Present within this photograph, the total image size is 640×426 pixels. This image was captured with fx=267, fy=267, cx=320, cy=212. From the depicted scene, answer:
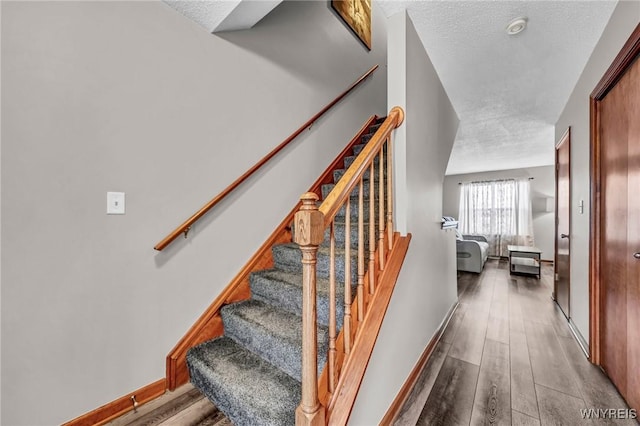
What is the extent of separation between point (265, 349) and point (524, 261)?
18.0 feet

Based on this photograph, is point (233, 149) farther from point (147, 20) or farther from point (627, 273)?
point (627, 273)

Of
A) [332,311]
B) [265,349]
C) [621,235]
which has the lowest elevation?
[265,349]

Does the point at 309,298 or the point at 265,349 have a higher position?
the point at 309,298

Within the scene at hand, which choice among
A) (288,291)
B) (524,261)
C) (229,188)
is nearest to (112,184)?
(229,188)

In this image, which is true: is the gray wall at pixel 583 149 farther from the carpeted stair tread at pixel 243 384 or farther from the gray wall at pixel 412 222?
the carpeted stair tread at pixel 243 384

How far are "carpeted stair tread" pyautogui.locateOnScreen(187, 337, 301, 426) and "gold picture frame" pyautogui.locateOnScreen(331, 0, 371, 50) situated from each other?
3319 mm

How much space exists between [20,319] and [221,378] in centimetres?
87

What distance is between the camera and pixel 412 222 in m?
1.67

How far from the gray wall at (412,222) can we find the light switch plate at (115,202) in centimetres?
144

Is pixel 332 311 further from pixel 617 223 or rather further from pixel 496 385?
pixel 617 223

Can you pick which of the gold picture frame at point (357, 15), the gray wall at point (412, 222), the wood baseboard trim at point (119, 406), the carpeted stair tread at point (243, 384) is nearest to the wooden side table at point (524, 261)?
the gray wall at point (412, 222)

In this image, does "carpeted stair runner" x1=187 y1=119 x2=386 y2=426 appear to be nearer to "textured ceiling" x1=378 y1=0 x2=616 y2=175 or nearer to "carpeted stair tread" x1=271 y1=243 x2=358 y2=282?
"carpeted stair tread" x1=271 y1=243 x2=358 y2=282

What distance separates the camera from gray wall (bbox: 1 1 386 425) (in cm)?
111

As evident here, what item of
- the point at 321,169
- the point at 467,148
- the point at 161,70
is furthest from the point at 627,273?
the point at 467,148
